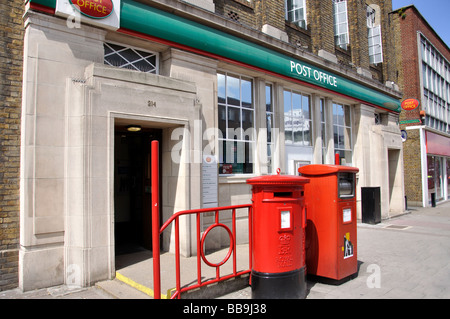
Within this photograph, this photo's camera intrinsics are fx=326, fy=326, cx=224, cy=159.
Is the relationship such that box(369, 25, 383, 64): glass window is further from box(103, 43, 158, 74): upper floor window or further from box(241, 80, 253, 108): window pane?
box(103, 43, 158, 74): upper floor window

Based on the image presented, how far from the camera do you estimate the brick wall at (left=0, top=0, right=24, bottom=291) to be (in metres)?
4.80

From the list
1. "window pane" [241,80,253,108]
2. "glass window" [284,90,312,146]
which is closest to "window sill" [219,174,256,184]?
"window pane" [241,80,253,108]

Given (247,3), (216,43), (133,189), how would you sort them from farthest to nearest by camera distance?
(247,3) → (133,189) → (216,43)

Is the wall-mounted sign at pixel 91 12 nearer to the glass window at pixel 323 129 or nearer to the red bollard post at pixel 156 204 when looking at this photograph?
the red bollard post at pixel 156 204

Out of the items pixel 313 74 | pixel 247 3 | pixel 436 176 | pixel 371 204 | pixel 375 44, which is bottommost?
pixel 371 204

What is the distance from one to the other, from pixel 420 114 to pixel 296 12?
478 inches

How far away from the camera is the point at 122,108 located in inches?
208

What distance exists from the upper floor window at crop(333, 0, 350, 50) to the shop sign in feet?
32.6

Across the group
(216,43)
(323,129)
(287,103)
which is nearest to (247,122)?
(287,103)

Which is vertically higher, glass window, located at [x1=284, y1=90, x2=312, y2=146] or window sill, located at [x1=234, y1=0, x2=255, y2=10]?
window sill, located at [x1=234, y1=0, x2=255, y2=10]

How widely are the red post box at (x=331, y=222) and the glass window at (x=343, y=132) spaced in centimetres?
742

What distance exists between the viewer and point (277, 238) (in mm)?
4301

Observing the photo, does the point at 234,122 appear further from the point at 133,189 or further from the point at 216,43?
the point at 133,189

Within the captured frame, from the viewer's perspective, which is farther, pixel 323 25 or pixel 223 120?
pixel 323 25
